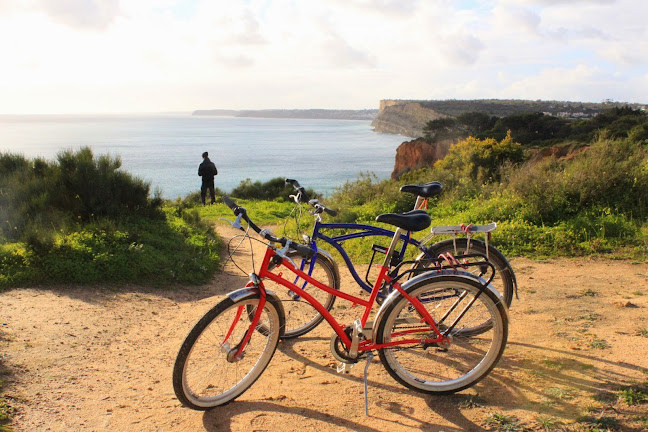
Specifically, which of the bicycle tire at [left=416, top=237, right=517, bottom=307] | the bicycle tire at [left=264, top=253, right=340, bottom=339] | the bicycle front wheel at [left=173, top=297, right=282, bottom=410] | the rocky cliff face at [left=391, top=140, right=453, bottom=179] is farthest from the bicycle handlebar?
the rocky cliff face at [left=391, top=140, right=453, bottom=179]

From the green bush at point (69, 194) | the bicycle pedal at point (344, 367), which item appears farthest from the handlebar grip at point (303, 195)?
the green bush at point (69, 194)

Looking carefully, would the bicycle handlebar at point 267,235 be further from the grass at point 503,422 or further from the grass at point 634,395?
the grass at point 634,395

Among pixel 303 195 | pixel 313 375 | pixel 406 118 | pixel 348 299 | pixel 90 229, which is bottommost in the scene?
pixel 313 375

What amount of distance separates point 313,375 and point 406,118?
118 metres

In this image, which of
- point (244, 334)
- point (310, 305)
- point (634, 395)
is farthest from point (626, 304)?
point (244, 334)

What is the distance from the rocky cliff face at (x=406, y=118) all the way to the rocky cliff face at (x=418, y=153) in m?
46.5

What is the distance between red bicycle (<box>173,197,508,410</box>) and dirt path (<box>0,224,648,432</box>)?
157 mm

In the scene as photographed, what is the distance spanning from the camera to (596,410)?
11.1 feet

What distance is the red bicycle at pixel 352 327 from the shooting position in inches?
138

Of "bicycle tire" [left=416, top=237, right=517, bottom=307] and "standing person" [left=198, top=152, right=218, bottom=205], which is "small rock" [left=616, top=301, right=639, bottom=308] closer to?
"bicycle tire" [left=416, top=237, right=517, bottom=307]

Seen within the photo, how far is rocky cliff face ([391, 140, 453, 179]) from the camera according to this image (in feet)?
148

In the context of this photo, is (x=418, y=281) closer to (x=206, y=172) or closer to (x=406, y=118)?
(x=206, y=172)

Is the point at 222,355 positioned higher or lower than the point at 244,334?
lower

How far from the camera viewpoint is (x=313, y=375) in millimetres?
4121
